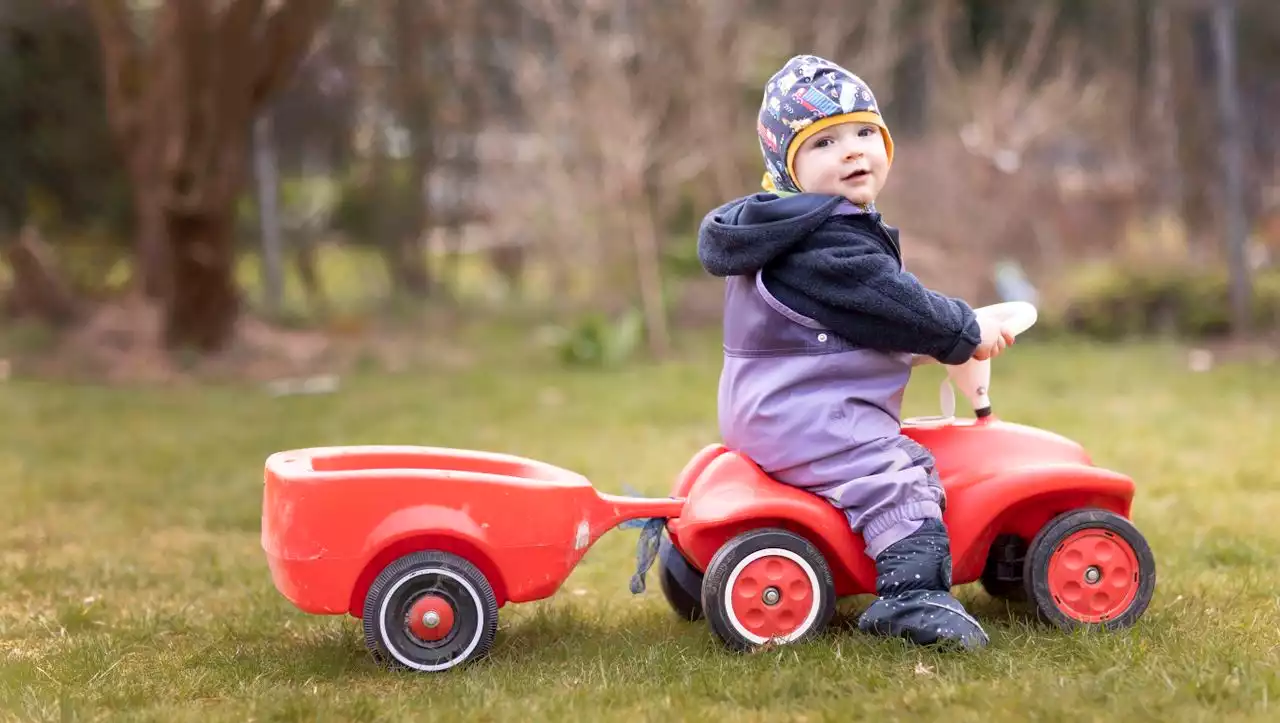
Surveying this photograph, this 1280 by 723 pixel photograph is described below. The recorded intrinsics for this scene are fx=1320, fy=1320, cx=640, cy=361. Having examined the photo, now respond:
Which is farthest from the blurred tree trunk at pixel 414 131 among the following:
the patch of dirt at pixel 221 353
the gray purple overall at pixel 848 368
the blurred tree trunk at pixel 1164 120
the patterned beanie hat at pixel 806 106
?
the gray purple overall at pixel 848 368

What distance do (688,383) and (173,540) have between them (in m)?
4.30

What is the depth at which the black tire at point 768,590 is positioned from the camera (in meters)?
3.22

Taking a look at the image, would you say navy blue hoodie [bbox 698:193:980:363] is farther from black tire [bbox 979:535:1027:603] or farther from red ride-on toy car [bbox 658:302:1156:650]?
black tire [bbox 979:535:1027:603]

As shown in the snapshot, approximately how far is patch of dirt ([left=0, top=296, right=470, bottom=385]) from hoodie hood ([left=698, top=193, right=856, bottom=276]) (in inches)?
279

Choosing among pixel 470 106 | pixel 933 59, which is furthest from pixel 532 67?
pixel 933 59

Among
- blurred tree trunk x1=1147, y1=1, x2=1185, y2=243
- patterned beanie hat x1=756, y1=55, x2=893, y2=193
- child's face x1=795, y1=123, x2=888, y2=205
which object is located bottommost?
child's face x1=795, y1=123, x2=888, y2=205

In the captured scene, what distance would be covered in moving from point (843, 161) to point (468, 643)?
152 centimetres

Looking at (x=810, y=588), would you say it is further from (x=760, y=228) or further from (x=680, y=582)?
(x=760, y=228)

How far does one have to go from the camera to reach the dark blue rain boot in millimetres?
3123

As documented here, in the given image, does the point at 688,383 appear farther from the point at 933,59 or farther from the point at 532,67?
the point at 933,59

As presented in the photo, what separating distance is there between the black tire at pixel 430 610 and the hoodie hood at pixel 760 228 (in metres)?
1.00

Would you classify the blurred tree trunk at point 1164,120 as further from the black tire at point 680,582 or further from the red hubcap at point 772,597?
the red hubcap at point 772,597

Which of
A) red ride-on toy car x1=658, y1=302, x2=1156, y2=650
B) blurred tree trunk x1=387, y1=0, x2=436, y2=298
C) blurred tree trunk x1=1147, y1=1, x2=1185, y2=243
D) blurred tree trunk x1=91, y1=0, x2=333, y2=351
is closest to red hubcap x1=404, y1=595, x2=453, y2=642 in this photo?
red ride-on toy car x1=658, y1=302, x2=1156, y2=650

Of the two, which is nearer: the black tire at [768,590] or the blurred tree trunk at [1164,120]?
the black tire at [768,590]
